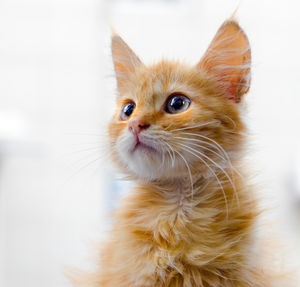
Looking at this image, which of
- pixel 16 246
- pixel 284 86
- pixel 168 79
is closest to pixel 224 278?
pixel 168 79

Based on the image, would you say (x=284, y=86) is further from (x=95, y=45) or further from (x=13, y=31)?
(x=13, y=31)

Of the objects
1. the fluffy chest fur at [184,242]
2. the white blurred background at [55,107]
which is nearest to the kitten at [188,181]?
the fluffy chest fur at [184,242]

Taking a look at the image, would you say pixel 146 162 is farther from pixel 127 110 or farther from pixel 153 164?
pixel 127 110

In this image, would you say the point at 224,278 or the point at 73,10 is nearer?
the point at 224,278

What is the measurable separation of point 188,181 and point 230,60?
0.21 meters

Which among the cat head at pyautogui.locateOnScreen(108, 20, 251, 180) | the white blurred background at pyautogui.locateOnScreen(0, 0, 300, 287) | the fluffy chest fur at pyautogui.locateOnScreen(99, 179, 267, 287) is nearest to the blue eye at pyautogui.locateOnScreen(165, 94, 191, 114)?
the cat head at pyautogui.locateOnScreen(108, 20, 251, 180)

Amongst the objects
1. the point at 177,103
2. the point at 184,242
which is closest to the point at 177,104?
the point at 177,103

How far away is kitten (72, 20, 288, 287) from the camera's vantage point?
0.51 metres

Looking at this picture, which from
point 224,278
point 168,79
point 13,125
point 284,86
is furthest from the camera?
point 13,125

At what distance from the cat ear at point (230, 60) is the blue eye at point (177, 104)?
0.08 meters

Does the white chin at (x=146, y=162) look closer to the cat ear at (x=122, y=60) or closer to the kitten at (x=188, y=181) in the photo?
the kitten at (x=188, y=181)

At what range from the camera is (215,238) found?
0.53 meters

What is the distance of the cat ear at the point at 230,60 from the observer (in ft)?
1.86

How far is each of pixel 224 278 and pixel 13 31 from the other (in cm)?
125
